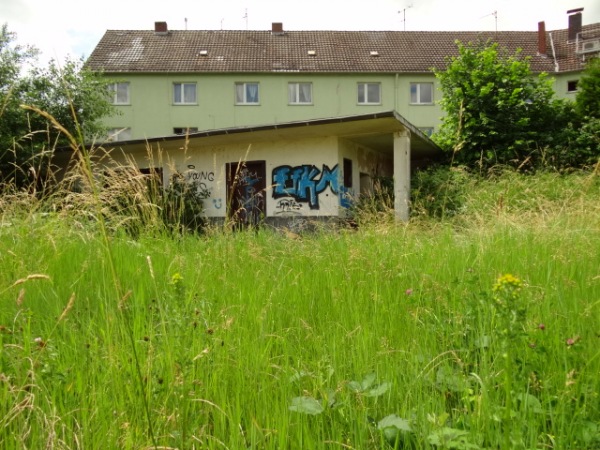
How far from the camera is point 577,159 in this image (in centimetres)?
1738

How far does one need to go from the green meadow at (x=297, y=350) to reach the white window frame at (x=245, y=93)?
28651 mm

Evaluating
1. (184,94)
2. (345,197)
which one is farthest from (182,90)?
(345,197)

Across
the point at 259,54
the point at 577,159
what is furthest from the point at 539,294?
the point at 259,54

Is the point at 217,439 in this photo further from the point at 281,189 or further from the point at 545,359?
the point at 281,189

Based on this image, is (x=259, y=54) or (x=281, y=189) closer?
(x=281, y=189)

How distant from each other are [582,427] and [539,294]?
1310 mm

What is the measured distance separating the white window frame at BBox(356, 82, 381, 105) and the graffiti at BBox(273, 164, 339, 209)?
61.3 feet

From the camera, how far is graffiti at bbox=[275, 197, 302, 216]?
14875mm

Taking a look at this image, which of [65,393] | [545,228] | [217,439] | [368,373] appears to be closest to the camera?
[217,439]

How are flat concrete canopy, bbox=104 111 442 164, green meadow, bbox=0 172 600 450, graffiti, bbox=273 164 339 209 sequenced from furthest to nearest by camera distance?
graffiti, bbox=273 164 339 209, flat concrete canopy, bbox=104 111 442 164, green meadow, bbox=0 172 600 450

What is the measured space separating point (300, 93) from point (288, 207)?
61.6 ft

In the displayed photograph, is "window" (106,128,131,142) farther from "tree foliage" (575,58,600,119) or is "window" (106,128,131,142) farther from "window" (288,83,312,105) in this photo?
"tree foliage" (575,58,600,119)

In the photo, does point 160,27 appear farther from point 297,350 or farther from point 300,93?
point 297,350

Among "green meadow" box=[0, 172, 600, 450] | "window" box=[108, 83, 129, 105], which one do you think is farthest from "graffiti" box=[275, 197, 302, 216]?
"window" box=[108, 83, 129, 105]
